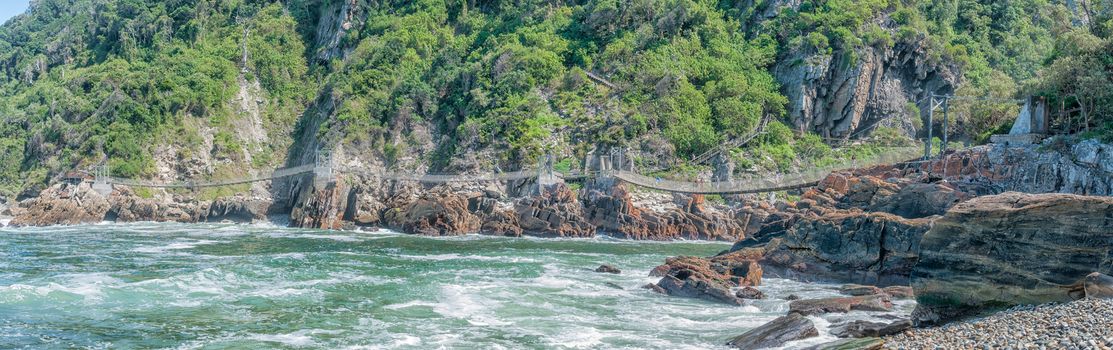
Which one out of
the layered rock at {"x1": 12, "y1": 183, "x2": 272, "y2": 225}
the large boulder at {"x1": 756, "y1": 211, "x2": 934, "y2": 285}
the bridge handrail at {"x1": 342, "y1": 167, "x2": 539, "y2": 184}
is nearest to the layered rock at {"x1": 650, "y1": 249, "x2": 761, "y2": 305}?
the large boulder at {"x1": 756, "y1": 211, "x2": 934, "y2": 285}

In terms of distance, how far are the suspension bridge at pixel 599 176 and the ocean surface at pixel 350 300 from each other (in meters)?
9.87

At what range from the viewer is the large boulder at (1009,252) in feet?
52.2

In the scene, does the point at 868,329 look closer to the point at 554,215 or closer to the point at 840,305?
the point at 840,305

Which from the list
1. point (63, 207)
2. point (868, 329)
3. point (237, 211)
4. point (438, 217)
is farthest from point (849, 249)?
point (63, 207)

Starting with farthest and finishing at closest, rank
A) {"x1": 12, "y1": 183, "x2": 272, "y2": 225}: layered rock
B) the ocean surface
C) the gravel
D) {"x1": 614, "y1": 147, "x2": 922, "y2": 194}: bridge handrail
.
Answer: {"x1": 12, "y1": 183, "x2": 272, "y2": 225}: layered rock → {"x1": 614, "y1": 147, "x2": 922, "y2": 194}: bridge handrail → the ocean surface → the gravel

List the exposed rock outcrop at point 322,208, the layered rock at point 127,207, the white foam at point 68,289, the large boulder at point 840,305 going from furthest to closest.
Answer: the layered rock at point 127,207 < the exposed rock outcrop at point 322,208 < the white foam at point 68,289 < the large boulder at point 840,305

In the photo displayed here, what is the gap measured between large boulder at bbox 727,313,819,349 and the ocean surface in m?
0.36

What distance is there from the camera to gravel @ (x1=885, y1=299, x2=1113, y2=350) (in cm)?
1249

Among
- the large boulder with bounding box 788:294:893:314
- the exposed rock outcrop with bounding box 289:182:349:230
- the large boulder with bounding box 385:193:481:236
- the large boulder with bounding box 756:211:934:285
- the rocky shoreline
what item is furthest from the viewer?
the exposed rock outcrop with bounding box 289:182:349:230

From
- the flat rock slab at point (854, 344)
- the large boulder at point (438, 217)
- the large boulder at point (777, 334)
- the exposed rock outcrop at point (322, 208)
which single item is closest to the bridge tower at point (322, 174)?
the exposed rock outcrop at point (322, 208)

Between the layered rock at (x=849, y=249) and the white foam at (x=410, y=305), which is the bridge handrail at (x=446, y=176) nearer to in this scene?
the layered rock at (x=849, y=249)

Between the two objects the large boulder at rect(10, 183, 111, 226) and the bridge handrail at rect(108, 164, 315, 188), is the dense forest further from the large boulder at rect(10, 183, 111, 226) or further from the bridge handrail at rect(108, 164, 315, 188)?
the large boulder at rect(10, 183, 111, 226)

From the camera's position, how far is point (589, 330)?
18.2 meters

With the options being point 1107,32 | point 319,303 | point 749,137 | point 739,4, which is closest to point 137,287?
point 319,303
